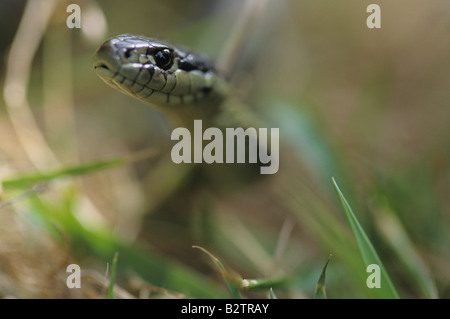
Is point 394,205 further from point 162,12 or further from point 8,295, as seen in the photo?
point 162,12

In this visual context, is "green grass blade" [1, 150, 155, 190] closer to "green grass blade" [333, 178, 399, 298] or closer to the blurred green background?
the blurred green background

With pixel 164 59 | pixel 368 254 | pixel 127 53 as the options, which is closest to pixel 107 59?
pixel 127 53

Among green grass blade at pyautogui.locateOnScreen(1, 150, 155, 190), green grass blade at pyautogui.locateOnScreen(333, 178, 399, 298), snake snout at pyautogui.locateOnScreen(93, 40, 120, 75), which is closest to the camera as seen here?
green grass blade at pyautogui.locateOnScreen(333, 178, 399, 298)

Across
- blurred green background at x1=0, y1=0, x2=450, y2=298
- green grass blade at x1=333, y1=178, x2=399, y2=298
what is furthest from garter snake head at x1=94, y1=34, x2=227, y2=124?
green grass blade at x1=333, y1=178, x2=399, y2=298

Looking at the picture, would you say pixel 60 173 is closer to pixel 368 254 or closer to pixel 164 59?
pixel 164 59

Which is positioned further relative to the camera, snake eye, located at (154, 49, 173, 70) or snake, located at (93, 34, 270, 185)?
snake eye, located at (154, 49, 173, 70)

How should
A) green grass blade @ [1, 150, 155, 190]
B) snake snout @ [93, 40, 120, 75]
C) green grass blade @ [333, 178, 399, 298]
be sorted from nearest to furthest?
green grass blade @ [333, 178, 399, 298], snake snout @ [93, 40, 120, 75], green grass blade @ [1, 150, 155, 190]

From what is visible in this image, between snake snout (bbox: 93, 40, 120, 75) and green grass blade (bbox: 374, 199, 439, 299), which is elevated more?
snake snout (bbox: 93, 40, 120, 75)

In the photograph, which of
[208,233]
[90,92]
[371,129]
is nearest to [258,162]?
[208,233]

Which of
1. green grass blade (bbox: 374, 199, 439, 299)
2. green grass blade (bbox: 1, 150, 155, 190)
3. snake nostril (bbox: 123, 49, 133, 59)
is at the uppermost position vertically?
snake nostril (bbox: 123, 49, 133, 59)
